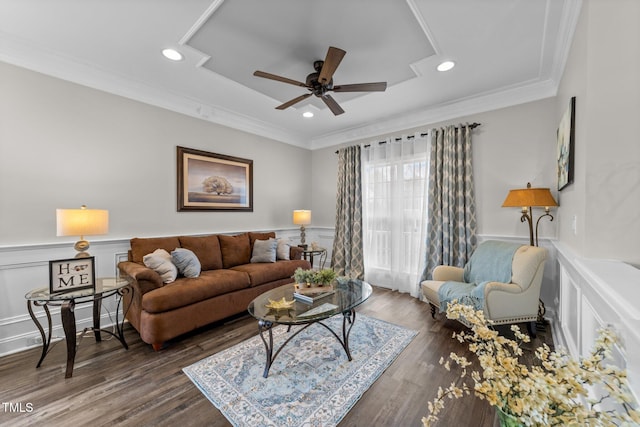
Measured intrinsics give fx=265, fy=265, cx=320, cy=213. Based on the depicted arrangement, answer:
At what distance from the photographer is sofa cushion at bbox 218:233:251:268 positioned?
3.63 metres

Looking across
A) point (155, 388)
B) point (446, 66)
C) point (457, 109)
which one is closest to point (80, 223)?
point (155, 388)

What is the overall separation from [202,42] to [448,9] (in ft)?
6.67

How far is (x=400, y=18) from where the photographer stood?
2.08m

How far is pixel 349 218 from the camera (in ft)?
15.2

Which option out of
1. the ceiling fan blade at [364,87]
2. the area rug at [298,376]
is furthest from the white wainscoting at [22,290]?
the ceiling fan blade at [364,87]

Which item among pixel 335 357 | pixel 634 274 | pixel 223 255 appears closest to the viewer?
pixel 634 274

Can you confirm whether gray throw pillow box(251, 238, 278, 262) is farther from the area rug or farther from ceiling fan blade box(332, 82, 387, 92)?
ceiling fan blade box(332, 82, 387, 92)

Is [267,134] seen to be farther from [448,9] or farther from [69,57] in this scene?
[448,9]

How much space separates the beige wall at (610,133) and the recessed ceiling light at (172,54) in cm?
310

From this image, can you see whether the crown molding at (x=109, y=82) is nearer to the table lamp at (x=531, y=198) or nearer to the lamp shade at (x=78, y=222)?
the lamp shade at (x=78, y=222)

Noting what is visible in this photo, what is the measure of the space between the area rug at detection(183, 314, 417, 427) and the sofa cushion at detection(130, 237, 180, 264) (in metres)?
1.45

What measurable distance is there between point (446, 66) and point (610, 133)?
1.66m

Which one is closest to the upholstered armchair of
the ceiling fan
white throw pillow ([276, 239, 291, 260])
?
the ceiling fan

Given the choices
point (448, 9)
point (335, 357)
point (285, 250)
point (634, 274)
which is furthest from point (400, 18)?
point (285, 250)
